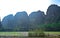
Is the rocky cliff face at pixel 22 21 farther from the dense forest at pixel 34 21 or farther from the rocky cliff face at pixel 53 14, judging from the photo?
the rocky cliff face at pixel 53 14

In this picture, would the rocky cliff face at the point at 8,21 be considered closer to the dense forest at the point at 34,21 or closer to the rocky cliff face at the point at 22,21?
the dense forest at the point at 34,21

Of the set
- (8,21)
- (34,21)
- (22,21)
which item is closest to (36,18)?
(34,21)

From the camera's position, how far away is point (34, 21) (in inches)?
153

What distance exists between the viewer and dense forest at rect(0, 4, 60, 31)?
12.6ft

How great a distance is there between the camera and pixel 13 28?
12.8ft

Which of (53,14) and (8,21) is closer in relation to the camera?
(53,14)

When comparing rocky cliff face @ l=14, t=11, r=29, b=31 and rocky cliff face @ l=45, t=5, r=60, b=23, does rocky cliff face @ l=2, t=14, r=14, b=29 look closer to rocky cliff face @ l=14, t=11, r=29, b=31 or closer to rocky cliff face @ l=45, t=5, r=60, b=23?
rocky cliff face @ l=14, t=11, r=29, b=31

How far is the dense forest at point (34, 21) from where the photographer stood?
383 cm

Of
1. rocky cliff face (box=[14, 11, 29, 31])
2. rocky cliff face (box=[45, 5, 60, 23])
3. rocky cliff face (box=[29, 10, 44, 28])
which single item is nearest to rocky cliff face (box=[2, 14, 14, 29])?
rocky cliff face (box=[14, 11, 29, 31])

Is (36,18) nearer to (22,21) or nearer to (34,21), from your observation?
(34,21)

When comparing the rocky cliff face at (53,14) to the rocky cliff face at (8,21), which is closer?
the rocky cliff face at (53,14)

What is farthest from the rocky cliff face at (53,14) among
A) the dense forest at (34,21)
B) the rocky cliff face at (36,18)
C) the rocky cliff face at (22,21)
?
the rocky cliff face at (22,21)

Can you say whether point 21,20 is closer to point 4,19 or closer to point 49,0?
point 4,19

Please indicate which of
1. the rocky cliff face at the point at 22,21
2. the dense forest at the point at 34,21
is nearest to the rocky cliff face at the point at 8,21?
the dense forest at the point at 34,21
